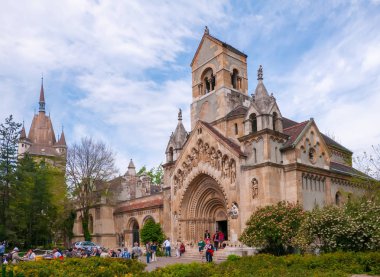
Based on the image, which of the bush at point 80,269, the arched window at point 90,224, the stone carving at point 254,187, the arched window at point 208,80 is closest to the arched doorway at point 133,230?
the arched window at point 90,224

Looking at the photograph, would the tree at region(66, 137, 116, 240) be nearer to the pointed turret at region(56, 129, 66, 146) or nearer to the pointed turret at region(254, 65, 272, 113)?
the pointed turret at region(254, 65, 272, 113)

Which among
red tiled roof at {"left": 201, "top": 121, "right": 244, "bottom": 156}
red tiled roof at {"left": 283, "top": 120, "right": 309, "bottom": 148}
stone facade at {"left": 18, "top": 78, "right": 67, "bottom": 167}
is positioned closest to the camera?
red tiled roof at {"left": 283, "top": 120, "right": 309, "bottom": 148}

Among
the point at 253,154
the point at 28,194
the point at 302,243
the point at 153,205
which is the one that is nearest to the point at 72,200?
the point at 28,194

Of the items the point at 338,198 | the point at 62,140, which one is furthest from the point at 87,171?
the point at 62,140

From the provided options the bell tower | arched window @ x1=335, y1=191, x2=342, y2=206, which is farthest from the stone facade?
arched window @ x1=335, y1=191, x2=342, y2=206

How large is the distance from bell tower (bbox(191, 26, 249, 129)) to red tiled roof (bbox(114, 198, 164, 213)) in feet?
33.6

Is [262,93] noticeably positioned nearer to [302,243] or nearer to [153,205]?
[302,243]

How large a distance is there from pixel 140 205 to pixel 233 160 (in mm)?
19687

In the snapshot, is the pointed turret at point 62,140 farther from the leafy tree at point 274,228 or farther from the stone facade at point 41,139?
the leafy tree at point 274,228

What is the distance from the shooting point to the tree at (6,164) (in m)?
40.1

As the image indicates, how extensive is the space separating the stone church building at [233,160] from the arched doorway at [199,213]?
9cm

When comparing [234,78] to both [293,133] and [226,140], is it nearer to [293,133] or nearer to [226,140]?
[226,140]

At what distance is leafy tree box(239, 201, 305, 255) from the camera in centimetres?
2473

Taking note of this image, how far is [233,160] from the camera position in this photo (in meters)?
31.0
